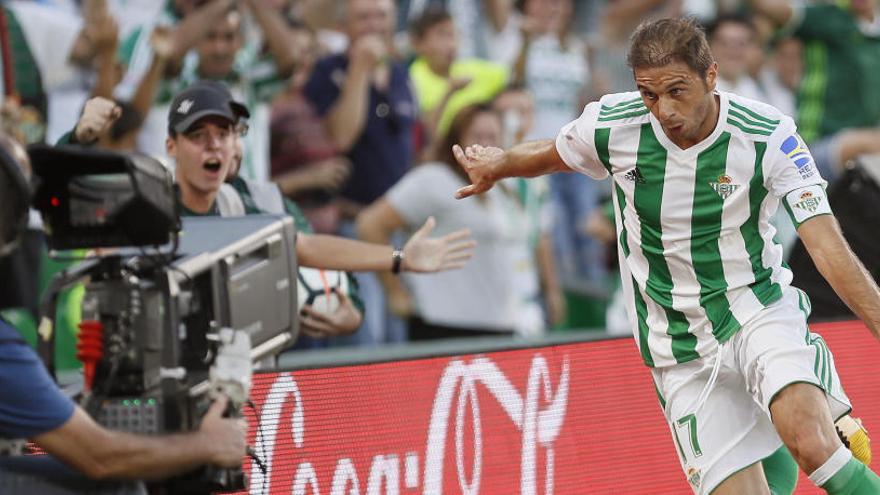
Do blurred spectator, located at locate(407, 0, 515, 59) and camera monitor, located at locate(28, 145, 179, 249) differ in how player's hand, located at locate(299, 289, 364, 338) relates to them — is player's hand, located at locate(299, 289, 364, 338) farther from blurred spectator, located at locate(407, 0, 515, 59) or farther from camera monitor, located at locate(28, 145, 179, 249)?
blurred spectator, located at locate(407, 0, 515, 59)

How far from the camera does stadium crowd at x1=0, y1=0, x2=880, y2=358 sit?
911cm

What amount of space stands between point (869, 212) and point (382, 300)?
321cm

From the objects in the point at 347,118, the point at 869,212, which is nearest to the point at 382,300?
the point at 347,118

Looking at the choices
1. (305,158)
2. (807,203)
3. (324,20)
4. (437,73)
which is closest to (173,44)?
(305,158)

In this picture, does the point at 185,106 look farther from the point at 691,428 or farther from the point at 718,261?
the point at 691,428

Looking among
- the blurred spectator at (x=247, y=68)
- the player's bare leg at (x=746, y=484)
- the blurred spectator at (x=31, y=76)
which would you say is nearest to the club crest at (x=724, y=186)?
the player's bare leg at (x=746, y=484)

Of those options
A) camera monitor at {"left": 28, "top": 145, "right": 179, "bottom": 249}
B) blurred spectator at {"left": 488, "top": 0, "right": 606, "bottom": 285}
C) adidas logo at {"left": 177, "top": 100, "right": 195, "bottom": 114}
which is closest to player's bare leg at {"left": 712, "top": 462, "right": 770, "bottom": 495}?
camera monitor at {"left": 28, "top": 145, "right": 179, "bottom": 249}

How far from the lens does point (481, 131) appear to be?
378 inches

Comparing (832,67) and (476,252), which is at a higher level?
(832,67)

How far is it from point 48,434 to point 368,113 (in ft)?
20.6

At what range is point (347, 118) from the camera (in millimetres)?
10070

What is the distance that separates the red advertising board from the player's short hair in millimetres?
1771

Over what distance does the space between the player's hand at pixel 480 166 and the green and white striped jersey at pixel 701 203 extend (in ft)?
0.89

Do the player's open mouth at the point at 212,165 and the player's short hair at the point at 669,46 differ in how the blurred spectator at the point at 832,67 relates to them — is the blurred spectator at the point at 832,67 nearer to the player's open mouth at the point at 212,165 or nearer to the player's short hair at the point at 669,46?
the player's open mouth at the point at 212,165
